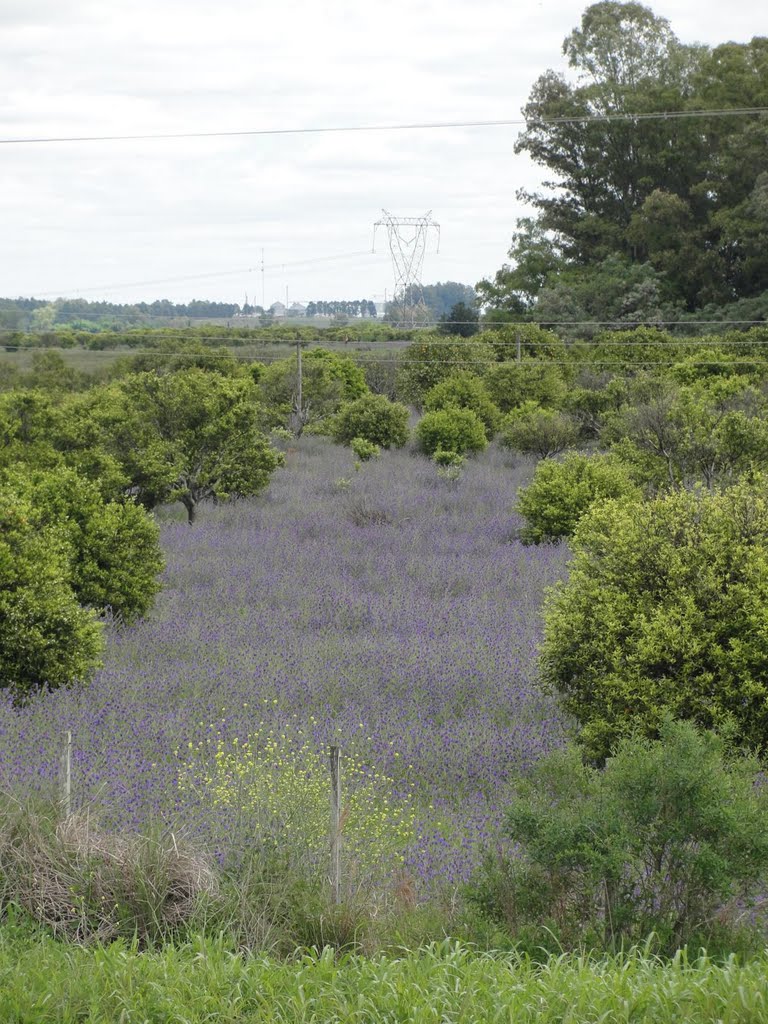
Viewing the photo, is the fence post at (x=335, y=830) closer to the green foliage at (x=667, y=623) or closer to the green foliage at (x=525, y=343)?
the green foliage at (x=667, y=623)

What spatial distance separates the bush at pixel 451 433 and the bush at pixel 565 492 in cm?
1122

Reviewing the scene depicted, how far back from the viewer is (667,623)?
849 cm

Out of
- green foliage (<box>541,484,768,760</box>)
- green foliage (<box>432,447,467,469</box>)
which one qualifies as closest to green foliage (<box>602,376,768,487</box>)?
green foliage (<box>432,447,467,469</box>)

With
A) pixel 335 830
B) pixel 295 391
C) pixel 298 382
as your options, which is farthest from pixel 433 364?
pixel 335 830

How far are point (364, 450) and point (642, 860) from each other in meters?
24.1

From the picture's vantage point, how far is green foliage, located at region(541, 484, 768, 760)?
842 centimetres

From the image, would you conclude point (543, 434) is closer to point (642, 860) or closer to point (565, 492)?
point (565, 492)

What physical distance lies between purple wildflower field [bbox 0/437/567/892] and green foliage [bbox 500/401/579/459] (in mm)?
8882

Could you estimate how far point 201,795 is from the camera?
723 cm

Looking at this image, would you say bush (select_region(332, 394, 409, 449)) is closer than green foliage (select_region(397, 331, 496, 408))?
Yes

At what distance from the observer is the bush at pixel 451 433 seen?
1194 inches

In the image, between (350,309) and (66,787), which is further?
(350,309)

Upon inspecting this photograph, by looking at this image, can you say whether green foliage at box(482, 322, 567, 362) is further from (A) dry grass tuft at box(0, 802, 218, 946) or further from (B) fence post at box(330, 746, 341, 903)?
(A) dry grass tuft at box(0, 802, 218, 946)

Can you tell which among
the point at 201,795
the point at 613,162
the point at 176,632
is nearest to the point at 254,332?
the point at 613,162
